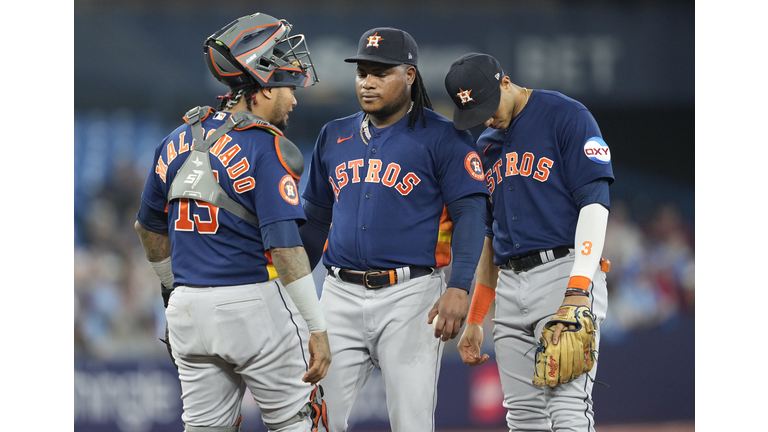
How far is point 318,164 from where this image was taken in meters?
3.11

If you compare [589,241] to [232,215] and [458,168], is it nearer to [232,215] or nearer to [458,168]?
[458,168]

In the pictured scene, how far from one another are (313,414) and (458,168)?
1101 mm

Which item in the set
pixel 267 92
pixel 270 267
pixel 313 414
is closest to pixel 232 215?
pixel 270 267

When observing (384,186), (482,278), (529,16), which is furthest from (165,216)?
(529,16)

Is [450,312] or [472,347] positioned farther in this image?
[472,347]

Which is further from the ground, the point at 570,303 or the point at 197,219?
the point at 197,219

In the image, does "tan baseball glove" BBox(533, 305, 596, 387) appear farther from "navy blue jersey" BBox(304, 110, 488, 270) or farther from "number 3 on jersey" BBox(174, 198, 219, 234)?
"number 3 on jersey" BBox(174, 198, 219, 234)

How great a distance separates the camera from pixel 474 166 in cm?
283

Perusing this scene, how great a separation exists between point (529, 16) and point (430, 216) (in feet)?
16.6

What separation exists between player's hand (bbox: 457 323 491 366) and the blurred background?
3.94 metres

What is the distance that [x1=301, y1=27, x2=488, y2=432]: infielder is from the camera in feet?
9.06

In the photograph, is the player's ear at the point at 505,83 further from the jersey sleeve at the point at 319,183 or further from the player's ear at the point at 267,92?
the player's ear at the point at 267,92

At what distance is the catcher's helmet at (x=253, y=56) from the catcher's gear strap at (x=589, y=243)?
1230mm

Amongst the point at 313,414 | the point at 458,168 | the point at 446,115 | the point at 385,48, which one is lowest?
Result: the point at 313,414
